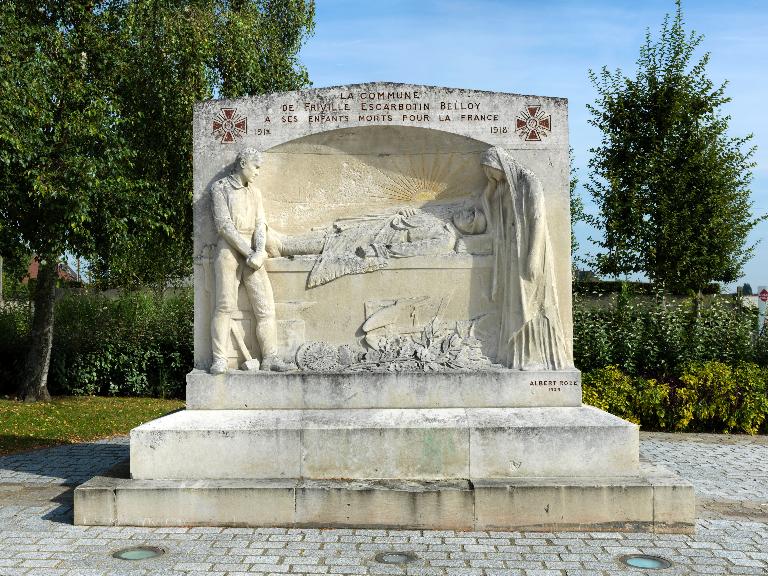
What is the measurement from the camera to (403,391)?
23.8 ft

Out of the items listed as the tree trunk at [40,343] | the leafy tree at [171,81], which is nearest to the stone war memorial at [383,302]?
the leafy tree at [171,81]

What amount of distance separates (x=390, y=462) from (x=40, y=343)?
35.2 feet

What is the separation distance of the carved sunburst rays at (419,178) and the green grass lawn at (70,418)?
6.17 meters

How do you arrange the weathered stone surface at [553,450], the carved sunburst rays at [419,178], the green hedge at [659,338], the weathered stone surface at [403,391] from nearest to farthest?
the weathered stone surface at [553,450], the weathered stone surface at [403,391], the carved sunburst rays at [419,178], the green hedge at [659,338]

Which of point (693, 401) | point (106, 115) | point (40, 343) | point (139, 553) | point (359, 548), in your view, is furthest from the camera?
point (40, 343)

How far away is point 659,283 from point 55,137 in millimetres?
11562

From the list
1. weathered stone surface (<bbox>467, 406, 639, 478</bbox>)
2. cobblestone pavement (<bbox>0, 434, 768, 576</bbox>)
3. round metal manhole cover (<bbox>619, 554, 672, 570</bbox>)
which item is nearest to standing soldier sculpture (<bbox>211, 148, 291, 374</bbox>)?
cobblestone pavement (<bbox>0, 434, 768, 576</bbox>)

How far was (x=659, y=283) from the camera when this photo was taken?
55.0 feet

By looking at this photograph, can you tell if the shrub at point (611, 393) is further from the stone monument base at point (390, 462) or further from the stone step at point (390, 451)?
the stone step at point (390, 451)

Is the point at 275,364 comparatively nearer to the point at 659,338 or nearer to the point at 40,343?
the point at 659,338

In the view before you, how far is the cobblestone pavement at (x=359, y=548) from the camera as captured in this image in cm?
550

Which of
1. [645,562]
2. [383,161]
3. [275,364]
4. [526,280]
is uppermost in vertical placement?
[383,161]

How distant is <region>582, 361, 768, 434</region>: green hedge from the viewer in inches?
482

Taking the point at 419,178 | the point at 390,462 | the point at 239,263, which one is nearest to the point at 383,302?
the point at 419,178
